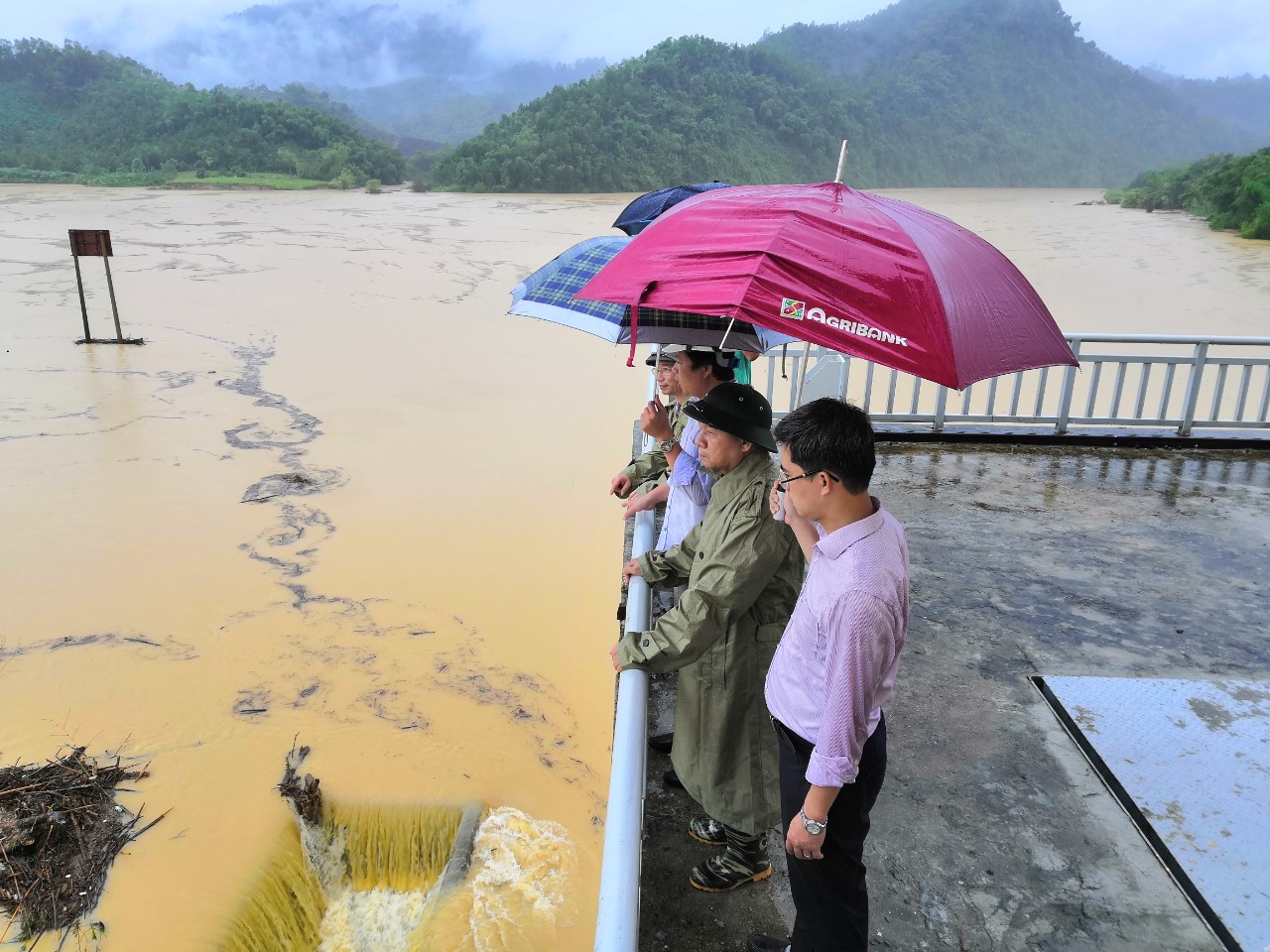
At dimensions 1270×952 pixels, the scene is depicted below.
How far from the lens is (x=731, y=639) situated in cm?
211

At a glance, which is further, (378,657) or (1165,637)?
(378,657)

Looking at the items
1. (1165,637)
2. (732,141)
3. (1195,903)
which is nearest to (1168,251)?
(732,141)

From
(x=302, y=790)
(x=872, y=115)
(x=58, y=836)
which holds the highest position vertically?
(x=872, y=115)

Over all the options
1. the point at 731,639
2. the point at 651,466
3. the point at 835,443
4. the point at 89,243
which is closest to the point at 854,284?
the point at 835,443

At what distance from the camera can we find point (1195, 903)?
226 centimetres

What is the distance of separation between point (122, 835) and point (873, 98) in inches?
2500

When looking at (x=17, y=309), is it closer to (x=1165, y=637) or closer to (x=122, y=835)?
(x=122, y=835)

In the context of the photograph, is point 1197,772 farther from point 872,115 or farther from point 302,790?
point 872,115

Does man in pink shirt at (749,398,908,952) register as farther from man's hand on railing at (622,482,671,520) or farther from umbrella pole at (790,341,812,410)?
man's hand on railing at (622,482,671,520)

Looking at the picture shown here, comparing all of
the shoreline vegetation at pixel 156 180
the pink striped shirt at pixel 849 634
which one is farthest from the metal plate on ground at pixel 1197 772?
the shoreline vegetation at pixel 156 180

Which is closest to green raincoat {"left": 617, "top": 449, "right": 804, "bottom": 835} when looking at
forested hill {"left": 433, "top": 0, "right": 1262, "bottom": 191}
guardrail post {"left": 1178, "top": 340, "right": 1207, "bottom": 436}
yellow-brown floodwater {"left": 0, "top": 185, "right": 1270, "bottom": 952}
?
yellow-brown floodwater {"left": 0, "top": 185, "right": 1270, "bottom": 952}

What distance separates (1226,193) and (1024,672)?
31.5 metres

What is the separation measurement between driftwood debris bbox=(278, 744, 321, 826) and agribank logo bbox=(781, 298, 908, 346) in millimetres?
4454

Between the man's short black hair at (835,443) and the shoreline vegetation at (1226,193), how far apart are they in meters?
29.6
